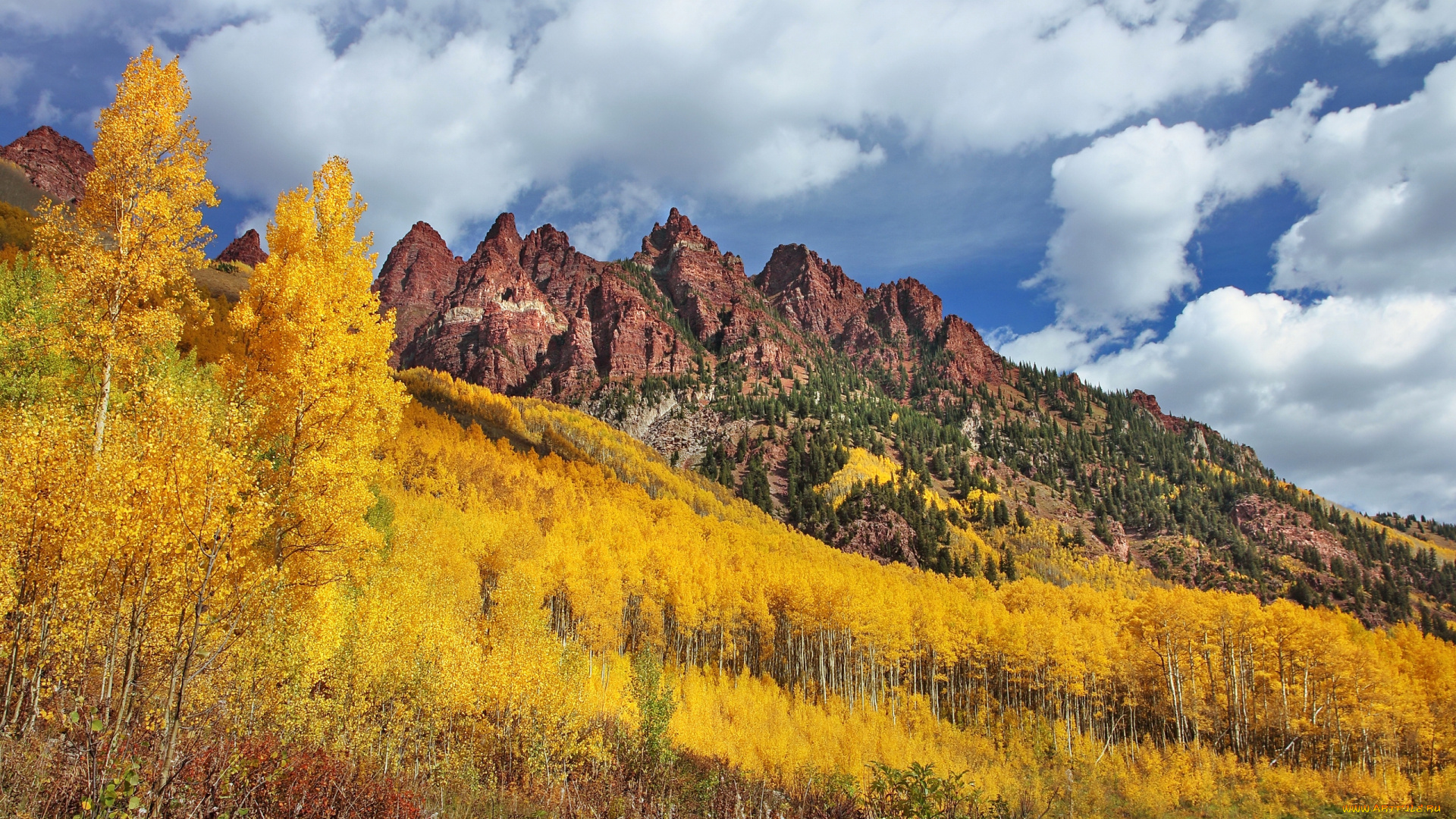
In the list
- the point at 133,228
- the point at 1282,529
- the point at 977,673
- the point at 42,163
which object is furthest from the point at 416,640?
the point at 42,163

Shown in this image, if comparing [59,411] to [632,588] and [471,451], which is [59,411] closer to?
[632,588]

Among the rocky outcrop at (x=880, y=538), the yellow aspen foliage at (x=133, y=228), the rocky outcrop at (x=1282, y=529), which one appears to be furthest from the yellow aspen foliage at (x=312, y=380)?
the rocky outcrop at (x=1282, y=529)

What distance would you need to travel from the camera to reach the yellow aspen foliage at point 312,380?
434 inches

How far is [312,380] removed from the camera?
11.2 m

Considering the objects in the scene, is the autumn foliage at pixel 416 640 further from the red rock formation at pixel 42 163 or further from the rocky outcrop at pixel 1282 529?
the red rock formation at pixel 42 163

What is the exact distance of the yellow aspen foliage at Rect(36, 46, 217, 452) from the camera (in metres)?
11.4

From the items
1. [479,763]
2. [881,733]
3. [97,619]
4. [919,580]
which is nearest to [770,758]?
[881,733]

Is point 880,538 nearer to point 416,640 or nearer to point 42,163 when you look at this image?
point 416,640

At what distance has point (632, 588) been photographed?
192 feet

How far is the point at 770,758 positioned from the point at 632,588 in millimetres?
23450

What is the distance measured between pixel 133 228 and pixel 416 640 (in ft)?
52.0

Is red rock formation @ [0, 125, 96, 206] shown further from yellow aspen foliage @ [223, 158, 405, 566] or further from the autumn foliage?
yellow aspen foliage @ [223, 158, 405, 566]

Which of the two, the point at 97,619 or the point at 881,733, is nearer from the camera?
the point at 97,619

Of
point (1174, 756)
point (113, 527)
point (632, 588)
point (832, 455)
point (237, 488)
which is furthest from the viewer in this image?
point (832, 455)
